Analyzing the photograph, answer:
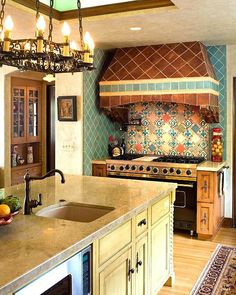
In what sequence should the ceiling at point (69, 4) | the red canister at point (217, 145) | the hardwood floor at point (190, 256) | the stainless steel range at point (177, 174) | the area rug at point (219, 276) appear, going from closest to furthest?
the area rug at point (219, 276)
the hardwood floor at point (190, 256)
the ceiling at point (69, 4)
the stainless steel range at point (177, 174)
the red canister at point (217, 145)

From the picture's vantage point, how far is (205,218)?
4926 mm

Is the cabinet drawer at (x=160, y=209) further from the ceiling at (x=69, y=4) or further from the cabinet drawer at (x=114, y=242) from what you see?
the ceiling at (x=69, y=4)

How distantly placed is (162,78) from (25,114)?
3275 mm

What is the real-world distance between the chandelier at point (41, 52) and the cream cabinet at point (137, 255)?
115 centimetres

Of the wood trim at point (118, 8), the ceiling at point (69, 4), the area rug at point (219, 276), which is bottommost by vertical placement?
the area rug at point (219, 276)

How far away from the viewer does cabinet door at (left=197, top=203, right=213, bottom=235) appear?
490 cm

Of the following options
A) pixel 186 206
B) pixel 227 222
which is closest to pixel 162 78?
pixel 186 206

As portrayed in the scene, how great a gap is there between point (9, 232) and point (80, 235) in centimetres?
38

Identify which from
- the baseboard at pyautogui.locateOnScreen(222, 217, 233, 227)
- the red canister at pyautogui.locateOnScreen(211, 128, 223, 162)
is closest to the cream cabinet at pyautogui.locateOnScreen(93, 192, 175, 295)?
the red canister at pyautogui.locateOnScreen(211, 128, 223, 162)

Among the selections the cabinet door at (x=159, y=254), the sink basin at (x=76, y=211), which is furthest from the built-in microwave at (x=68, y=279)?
the cabinet door at (x=159, y=254)

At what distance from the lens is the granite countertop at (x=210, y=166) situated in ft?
15.8

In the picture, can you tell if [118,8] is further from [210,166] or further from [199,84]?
[210,166]

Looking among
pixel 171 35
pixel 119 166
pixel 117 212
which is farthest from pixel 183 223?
pixel 117 212

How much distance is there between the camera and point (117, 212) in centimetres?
247
